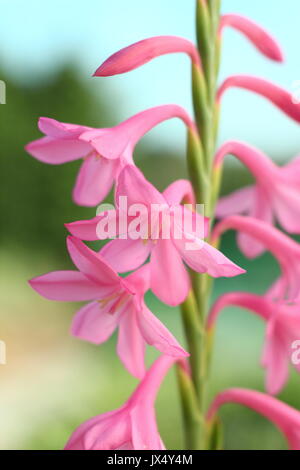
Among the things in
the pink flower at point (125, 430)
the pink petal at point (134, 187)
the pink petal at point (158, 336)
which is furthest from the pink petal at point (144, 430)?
the pink petal at point (134, 187)

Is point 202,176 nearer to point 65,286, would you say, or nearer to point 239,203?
point 65,286

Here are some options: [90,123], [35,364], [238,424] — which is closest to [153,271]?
[238,424]

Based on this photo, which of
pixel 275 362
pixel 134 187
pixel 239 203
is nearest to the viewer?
pixel 134 187

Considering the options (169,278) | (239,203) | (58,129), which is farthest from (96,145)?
(239,203)

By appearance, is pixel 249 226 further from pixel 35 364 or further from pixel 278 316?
pixel 35 364

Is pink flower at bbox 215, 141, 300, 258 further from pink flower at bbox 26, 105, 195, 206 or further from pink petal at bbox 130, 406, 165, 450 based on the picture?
pink petal at bbox 130, 406, 165, 450

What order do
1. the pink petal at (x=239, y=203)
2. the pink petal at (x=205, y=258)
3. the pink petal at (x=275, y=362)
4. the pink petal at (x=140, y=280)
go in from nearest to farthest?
the pink petal at (x=205, y=258), the pink petal at (x=140, y=280), the pink petal at (x=275, y=362), the pink petal at (x=239, y=203)

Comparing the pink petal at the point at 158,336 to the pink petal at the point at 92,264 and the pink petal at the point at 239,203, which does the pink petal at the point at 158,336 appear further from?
the pink petal at the point at 239,203

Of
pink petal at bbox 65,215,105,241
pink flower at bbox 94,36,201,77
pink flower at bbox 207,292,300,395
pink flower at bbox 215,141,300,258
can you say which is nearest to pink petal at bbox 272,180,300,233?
pink flower at bbox 215,141,300,258
